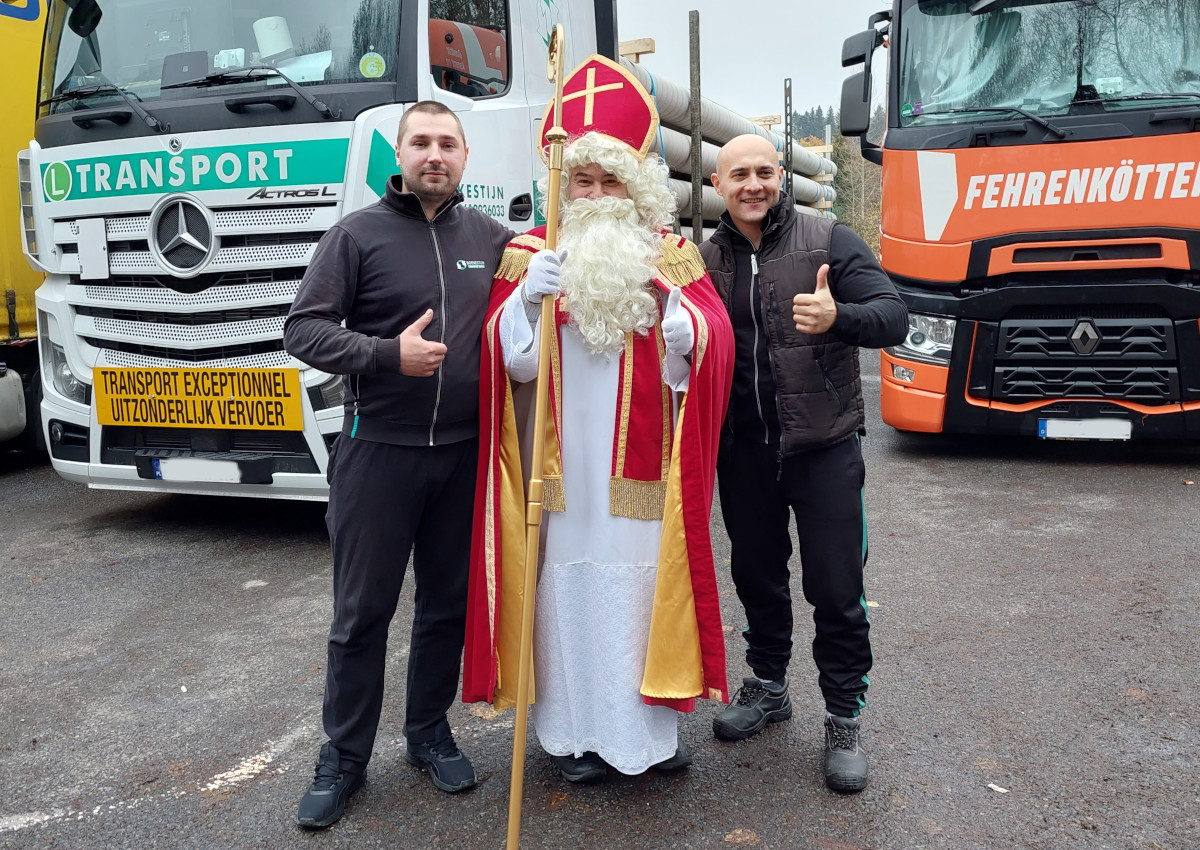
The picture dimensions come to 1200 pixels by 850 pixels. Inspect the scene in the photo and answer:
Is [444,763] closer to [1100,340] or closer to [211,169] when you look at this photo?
[211,169]

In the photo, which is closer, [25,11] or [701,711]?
[701,711]

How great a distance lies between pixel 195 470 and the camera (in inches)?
203

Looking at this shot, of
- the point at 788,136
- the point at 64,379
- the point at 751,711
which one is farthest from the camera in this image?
the point at 788,136

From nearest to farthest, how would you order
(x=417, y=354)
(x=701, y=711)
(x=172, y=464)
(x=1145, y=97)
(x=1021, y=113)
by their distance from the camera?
(x=417, y=354) < (x=701, y=711) < (x=172, y=464) < (x=1145, y=97) < (x=1021, y=113)

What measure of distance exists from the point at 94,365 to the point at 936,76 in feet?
17.1

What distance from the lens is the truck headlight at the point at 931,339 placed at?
22.0 feet

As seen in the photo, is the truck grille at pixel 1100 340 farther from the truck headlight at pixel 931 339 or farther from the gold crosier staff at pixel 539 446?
the gold crosier staff at pixel 539 446

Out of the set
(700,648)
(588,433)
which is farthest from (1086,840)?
(588,433)

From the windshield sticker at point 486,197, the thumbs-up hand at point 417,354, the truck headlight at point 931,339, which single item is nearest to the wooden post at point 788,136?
the truck headlight at point 931,339

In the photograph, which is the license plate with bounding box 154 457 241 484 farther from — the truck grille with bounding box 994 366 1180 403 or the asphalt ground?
the truck grille with bounding box 994 366 1180 403

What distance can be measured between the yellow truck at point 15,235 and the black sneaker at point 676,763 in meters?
5.57

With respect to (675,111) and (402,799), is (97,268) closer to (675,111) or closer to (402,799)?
(402,799)

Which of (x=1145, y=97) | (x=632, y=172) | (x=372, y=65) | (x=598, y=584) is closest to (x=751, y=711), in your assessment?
(x=598, y=584)

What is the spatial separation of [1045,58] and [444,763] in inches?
223
